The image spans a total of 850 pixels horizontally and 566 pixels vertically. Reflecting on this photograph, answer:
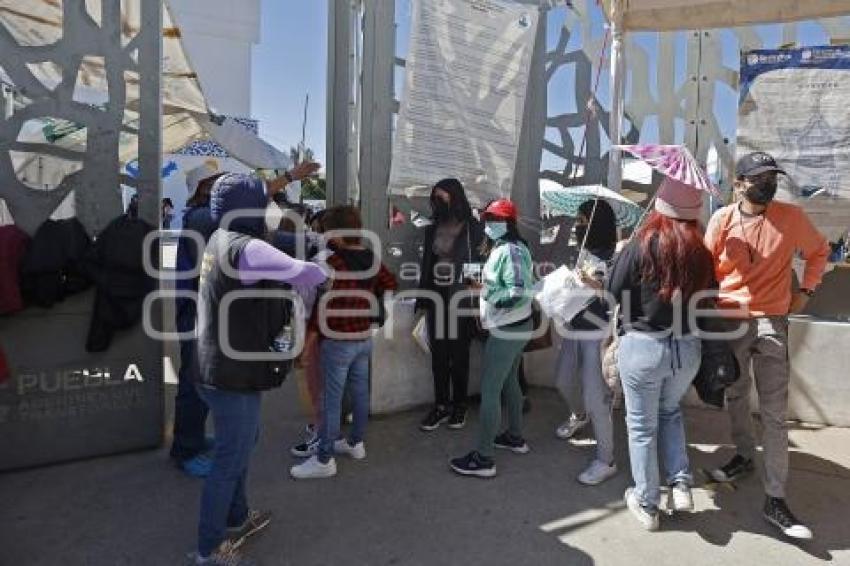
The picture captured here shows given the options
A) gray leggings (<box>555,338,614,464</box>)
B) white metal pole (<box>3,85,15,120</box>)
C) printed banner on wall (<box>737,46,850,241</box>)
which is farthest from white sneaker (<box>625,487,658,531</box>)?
white metal pole (<box>3,85,15,120</box>)

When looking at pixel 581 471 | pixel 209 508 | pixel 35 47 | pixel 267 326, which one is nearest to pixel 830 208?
pixel 581 471

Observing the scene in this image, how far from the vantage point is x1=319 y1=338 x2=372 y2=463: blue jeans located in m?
3.78

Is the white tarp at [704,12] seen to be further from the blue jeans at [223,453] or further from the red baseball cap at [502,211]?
the blue jeans at [223,453]

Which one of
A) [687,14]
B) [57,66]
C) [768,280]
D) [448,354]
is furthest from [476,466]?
[687,14]

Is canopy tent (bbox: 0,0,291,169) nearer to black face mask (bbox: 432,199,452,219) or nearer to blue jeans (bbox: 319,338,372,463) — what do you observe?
blue jeans (bbox: 319,338,372,463)

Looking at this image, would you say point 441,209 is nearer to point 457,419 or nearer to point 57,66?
point 457,419

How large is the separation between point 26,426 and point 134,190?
5.01ft

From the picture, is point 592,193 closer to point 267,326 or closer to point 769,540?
point 769,540

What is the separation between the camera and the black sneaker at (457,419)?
4746 mm

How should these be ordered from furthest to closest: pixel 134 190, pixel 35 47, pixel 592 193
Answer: pixel 592 193 → pixel 134 190 → pixel 35 47

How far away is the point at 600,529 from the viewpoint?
3.31 m

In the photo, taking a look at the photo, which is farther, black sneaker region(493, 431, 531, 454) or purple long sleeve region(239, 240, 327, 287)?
black sneaker region(493, 431, 531, 454)

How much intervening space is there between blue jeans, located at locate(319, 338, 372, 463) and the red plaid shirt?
0.07 meters

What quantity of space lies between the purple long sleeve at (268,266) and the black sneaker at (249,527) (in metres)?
1.26
